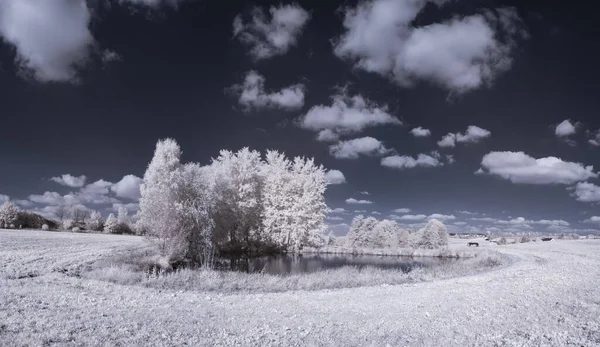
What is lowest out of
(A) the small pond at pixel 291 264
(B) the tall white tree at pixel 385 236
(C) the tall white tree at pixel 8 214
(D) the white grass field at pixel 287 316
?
(A) the small pond at pixel 291 264

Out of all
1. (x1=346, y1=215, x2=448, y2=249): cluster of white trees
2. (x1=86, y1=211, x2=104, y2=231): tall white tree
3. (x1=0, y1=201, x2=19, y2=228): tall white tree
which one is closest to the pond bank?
(x1=346, y1=215, x2=448, y2=249): cluster of white trees

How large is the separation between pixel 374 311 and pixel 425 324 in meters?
→ 2.21

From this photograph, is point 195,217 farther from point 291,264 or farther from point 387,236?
point 387,236

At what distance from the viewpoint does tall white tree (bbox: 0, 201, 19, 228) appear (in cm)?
7488

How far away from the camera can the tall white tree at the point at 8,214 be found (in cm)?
7488

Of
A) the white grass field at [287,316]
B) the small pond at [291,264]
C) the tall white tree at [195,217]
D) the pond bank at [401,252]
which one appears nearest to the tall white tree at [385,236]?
the pond bank at [401,252]

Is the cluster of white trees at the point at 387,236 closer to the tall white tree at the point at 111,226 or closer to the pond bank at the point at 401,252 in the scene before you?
the pond bank at the point at 401,252

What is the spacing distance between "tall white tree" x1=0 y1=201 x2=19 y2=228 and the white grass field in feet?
236

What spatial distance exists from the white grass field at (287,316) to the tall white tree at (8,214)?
72.0 metres

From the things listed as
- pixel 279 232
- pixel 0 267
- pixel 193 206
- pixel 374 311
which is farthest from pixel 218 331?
pixel 279 232

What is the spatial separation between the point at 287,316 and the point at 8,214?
86398 millimetres

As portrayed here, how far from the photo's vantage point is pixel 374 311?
562 inches

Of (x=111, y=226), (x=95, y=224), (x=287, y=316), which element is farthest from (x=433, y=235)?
(x=95, y=224)

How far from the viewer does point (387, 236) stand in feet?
246
